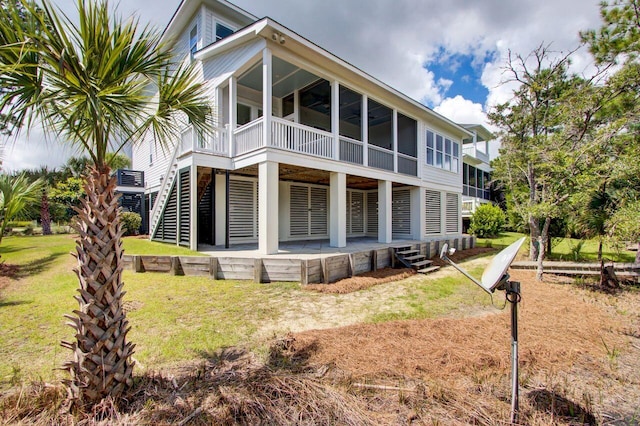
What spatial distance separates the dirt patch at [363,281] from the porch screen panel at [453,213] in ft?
29.1

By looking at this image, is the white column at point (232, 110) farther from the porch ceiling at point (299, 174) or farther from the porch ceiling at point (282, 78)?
the porch ceiling at point (299, 174)

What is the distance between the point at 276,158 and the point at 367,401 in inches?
279

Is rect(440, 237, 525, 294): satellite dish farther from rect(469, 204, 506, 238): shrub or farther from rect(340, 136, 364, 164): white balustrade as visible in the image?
rect(469, 204, 506, 238): shrub

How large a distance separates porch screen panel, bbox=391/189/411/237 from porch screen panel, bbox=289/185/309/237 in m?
4.73

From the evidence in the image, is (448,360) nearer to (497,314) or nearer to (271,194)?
(497,314)

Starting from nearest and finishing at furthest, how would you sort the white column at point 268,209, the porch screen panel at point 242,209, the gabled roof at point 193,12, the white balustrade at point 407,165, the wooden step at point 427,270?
the white column at point 268,209 → the wooden step at point 427,270 → the porch screen panel at point 242,209 → the gabled roof at point 193,12 → the white balustrade at point 407,165

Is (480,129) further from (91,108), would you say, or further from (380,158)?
(91,108)

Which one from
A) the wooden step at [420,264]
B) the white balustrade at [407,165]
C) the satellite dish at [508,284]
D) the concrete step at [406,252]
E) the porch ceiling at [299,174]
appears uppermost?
the white balustrade at [407,165]

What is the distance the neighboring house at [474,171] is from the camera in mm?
26312

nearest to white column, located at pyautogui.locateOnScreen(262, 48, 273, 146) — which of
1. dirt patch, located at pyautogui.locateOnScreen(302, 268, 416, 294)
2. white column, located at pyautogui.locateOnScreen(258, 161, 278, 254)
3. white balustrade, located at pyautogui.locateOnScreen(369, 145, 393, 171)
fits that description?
white column, located at pyautogui.locateOnScreen(258, 161, 278, 254)

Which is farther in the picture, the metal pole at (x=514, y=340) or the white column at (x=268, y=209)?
the white column at (x=268, y=209)

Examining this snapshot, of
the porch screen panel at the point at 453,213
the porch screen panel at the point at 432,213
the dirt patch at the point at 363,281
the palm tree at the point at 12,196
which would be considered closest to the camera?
the dirt patch at the point at 363,281

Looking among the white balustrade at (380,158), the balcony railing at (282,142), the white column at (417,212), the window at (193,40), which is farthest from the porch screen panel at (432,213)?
the window at (193,40)

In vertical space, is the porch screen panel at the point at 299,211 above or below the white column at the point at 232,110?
below
